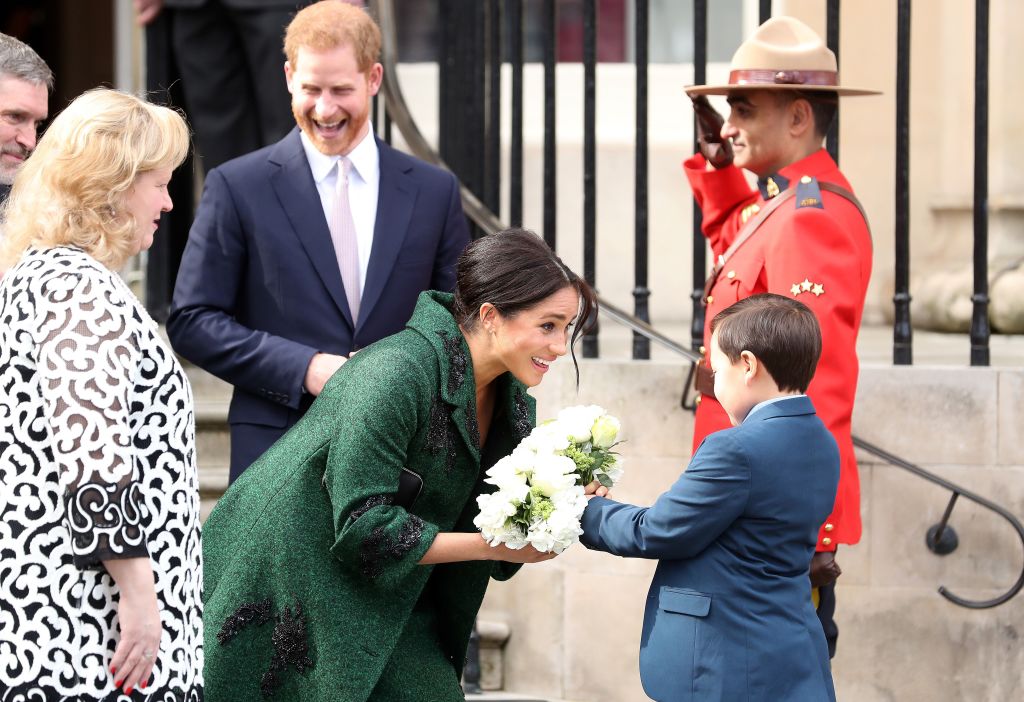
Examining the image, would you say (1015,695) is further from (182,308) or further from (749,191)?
(182,308)

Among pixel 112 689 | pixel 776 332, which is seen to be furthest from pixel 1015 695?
pixel 112 689

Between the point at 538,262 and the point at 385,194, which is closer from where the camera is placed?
the point at 538,262

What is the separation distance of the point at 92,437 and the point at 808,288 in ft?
5.63

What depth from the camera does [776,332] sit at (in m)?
3.03

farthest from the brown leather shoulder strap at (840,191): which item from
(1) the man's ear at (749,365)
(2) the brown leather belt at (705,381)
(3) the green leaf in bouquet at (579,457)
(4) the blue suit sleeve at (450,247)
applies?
(3) the green leaf in bouquet at (579,457)

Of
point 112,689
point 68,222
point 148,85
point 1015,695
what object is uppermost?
point 148,85

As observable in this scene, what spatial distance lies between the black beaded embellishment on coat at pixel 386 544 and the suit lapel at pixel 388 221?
101 centimetres

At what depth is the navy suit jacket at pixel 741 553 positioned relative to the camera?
9.68 ft

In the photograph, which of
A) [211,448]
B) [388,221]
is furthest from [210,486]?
[388,221]

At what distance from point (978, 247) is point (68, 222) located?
2.96 m

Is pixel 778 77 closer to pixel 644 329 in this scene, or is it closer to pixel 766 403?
pixel 766 403

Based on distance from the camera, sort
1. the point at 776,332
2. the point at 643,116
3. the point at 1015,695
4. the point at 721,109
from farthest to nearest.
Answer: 1. the point at 721,109
2. the point at 643,116
3. the point at 1015,695
4. the point at 776,332

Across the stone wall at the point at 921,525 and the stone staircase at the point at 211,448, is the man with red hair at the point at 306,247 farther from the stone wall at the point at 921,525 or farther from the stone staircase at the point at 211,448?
the stone staircase at the point at 211,448

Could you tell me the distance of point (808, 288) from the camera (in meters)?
3.51
